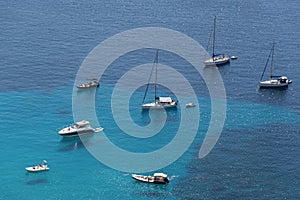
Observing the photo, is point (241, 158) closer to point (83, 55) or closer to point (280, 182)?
point (280, 182)

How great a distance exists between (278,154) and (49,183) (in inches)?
1928

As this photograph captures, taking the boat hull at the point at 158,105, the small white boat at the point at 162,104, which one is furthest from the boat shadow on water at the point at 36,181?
the small white boat at the point at 162,104

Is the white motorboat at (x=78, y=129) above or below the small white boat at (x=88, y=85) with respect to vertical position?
below

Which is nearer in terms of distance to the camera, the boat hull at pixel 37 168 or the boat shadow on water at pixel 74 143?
the boat hull at pixel 37 168

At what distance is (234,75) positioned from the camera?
17950 centimetres

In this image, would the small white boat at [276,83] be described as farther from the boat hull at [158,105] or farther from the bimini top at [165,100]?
the boat hull at [158,105]

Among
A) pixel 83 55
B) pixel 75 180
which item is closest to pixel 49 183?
pixel 75 180

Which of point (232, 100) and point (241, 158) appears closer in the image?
point (241, 158)

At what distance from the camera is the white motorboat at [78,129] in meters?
135

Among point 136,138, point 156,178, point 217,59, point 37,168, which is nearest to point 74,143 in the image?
point 136,138

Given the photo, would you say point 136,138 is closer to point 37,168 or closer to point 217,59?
point 37,168

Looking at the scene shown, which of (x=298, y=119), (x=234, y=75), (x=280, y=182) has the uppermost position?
(x=234, y=75)

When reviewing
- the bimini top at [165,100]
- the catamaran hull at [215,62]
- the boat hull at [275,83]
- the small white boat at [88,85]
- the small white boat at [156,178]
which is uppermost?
the catamaran hull at [215,62]

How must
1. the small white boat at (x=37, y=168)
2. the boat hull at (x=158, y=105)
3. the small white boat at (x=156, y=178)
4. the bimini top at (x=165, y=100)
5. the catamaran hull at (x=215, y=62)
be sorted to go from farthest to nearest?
1. the catamaran hull at (x=215, y=62)
2. the bimini top at (x=165, y=100)
3. the boat hull at (x=158, y=105)
4. the small white boat at (x=37, y=168)
5. the small white boat at (x=156, y=178)
